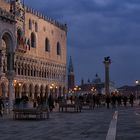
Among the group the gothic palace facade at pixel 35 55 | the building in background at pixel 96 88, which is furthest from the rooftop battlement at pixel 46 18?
the building in background at pixel 96 88

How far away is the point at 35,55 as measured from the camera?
76500mm

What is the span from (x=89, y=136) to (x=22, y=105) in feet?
36.8

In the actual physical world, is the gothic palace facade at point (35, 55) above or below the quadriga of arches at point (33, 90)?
above

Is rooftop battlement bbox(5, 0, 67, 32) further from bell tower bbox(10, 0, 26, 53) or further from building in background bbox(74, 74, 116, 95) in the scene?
building in background bbox(74, 74, 116, 95)

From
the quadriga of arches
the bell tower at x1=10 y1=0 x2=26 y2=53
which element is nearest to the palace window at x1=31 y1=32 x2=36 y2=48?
the bell tower at x1=10 y1=0 x2=26 y2=53

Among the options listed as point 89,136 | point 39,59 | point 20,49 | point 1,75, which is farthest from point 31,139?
point 39,59

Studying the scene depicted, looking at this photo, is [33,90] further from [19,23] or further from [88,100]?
[88,100]

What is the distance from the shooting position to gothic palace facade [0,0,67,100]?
6631 centimetres

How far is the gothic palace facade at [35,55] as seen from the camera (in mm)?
66306

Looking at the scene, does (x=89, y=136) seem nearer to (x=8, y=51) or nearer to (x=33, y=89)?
(x=8, y=51)

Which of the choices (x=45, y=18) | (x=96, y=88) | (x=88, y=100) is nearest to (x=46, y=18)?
(x=45, y=18)

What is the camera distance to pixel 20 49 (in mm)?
67438

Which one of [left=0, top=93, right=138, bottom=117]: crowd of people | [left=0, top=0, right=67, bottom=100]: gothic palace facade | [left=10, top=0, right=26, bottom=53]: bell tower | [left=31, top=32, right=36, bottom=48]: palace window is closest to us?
[left=0, top=93, right=138, bottom=117]: crowd of people

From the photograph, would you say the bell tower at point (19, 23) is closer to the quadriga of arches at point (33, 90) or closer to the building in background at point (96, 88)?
the quadriga of arches at point (33, 90)
